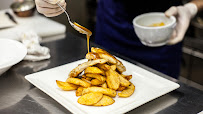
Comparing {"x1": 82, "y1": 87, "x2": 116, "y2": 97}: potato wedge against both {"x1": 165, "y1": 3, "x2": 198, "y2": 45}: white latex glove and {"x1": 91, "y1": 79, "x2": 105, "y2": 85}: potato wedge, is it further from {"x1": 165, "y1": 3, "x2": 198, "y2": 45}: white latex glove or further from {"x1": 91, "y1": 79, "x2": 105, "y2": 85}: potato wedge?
{"x1": 165, "y1": 3, "x2": 198, "y2": 45}: white latex glove

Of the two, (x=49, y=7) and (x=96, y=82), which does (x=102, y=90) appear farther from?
(x=49, y=7)

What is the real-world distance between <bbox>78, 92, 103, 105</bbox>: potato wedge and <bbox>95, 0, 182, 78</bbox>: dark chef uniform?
1030 millimetres

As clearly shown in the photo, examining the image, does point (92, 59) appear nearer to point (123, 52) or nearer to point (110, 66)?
point (110, 66)

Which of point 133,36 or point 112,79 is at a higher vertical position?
point 112,79

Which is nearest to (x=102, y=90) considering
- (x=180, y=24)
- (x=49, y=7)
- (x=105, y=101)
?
(x=105, y=101)

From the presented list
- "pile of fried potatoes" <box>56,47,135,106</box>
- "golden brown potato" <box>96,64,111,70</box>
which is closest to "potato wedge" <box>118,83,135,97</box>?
"pile of fried potatoes" <box>56,47,135,106</box>

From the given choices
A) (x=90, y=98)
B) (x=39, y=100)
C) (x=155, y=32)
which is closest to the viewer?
(x=90, y=98)

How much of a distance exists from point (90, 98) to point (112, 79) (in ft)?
0.44

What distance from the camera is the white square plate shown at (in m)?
0.97

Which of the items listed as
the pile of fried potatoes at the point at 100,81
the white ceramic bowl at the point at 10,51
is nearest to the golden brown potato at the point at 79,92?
the pile of fried potatoes at the point at 100,81

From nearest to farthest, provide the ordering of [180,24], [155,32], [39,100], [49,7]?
[39,100], [49,7], [155,32], [180,24]

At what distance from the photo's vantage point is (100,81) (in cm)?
108

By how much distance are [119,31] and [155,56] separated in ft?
1.03

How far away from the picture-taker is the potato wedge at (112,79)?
1.06 m
